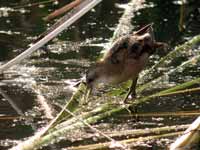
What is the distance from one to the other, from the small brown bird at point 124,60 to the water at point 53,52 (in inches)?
12.2

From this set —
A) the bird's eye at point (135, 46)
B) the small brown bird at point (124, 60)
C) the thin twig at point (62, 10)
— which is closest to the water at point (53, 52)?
the small brown bird at point (124, 60)

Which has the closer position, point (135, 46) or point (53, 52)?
point (135, 46)

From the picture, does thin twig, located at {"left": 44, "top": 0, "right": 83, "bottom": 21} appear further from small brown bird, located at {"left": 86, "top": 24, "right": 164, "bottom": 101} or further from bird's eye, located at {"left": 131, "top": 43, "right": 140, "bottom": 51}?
bird's eye, located at {"left": 131, "top": 43, "right": 140, "bottom": 51}

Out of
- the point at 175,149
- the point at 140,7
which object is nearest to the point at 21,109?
the point at 175,149

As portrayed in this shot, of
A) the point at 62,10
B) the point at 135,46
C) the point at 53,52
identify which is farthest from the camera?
the point at 53,52

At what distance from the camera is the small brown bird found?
461 cm

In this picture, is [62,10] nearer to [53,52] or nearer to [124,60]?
[124,60]

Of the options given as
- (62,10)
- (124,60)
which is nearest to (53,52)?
(62,10)

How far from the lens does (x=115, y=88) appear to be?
516 centimetres

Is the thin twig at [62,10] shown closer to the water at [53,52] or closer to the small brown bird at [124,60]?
the small brown bird at [124,60]

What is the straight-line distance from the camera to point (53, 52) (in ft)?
20.2

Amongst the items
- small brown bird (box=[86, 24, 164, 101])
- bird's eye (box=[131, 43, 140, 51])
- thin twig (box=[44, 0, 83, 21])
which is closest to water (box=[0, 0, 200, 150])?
small brown bird (box=[86, 24, 164, 101])

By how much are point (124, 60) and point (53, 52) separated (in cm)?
163

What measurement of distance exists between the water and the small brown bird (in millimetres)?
310
